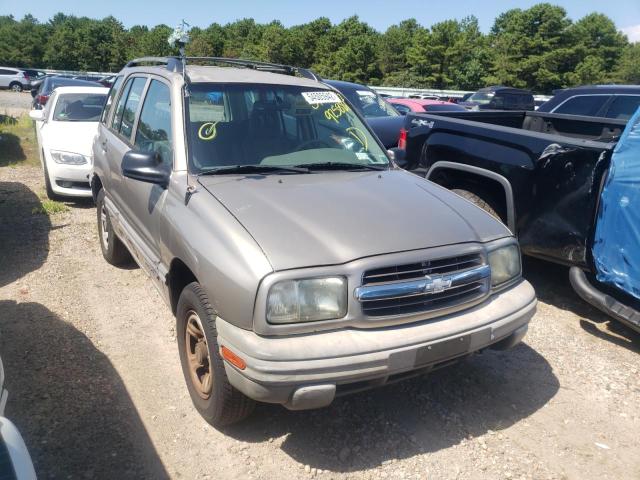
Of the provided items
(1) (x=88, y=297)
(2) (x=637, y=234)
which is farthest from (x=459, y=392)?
(1) (x=88, y=297)

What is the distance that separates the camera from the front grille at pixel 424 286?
257 cm

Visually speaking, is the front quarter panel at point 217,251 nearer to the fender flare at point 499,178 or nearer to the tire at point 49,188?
the fender flare at point 499,178

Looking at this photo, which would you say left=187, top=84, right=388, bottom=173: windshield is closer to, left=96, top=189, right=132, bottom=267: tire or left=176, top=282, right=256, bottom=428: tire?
left=176, top=282, right=256, bottom=428: tire

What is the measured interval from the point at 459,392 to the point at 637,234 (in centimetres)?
167

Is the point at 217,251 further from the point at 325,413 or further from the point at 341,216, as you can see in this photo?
the point at 325,413

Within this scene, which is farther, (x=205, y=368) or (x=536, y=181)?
(x=536, y=181)

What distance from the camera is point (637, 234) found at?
3.74 m

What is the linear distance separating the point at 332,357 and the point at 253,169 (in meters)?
1.49

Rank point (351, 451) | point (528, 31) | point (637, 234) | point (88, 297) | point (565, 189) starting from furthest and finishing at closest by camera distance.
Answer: point (528, 31), point (88, 297), point (565, 189), point (637, 234), point (351, 451)

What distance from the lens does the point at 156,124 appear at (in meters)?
3.87

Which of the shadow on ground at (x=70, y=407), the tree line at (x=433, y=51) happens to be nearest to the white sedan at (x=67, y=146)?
the shadow on ground at (x=70, y=407)

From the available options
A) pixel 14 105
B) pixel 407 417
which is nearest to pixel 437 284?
pixel 407 417

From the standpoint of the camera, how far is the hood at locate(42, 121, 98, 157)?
7688 mm

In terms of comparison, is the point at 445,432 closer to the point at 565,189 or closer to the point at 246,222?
the point at 246,222
